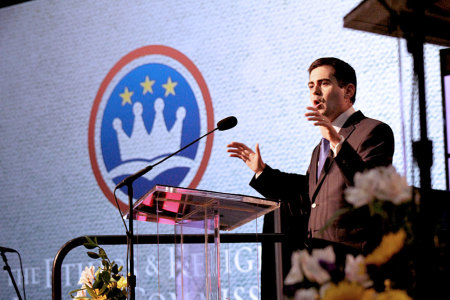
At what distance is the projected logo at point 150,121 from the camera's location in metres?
3.77

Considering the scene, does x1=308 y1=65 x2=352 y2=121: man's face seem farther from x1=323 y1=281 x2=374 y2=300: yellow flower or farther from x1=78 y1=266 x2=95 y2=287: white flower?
x1=323 y1=281 x2=374 y2=300: yellow flower

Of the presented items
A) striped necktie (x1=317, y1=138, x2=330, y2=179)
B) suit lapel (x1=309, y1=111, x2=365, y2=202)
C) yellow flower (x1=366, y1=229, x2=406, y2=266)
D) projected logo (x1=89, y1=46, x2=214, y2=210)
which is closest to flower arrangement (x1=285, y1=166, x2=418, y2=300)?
yellow flower (x1=366, y1=229, x2=406, y2=266)

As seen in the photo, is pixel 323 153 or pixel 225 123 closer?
pixel 225 123

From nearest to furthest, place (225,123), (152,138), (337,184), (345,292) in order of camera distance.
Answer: (345,292) < (225,123) < (337,184) < (152,138)

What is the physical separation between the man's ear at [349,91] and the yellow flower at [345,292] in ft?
5.97

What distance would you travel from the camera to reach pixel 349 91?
246cm

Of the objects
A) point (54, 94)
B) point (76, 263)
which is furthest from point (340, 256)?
point (54, 94)

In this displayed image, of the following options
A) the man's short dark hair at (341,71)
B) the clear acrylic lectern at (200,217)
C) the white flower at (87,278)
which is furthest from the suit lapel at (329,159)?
the white flower at (87,278)

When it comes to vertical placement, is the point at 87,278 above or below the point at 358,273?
below

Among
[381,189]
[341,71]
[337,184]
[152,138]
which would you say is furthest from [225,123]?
[152,138]

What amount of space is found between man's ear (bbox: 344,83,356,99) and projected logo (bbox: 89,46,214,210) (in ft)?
4.42

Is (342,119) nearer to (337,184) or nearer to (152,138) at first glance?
(337,184)

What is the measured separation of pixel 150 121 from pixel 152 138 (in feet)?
0.36

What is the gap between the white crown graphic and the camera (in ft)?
12.5
